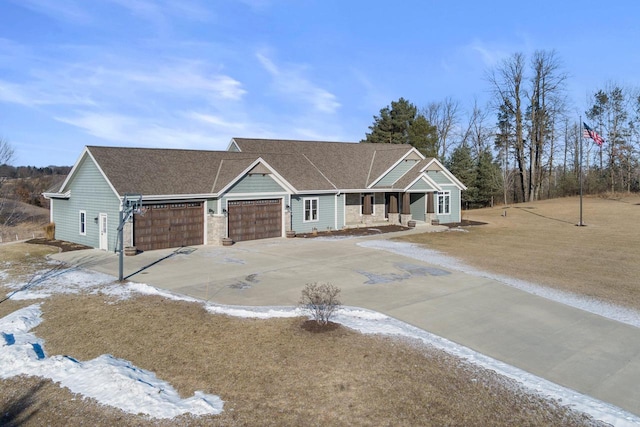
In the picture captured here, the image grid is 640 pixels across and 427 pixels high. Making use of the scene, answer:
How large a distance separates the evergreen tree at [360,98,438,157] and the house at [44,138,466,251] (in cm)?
1634

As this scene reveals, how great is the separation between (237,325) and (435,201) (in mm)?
26679

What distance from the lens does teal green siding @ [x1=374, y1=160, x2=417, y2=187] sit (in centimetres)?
Result: 3338

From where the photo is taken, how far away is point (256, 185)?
82.4 feet

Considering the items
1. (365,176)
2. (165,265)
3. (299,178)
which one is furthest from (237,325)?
(365,176)

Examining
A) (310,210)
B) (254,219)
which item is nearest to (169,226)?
(254,219)

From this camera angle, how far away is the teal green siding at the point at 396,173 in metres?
33.4

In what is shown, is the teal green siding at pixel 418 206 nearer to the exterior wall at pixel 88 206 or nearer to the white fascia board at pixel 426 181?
the white fascia board at pixel 426 181

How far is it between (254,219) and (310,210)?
15.7 feet

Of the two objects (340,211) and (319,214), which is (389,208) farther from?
(319,214)

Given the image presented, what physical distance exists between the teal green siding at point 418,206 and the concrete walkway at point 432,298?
46.4 feet

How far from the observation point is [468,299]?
1281 centimetres

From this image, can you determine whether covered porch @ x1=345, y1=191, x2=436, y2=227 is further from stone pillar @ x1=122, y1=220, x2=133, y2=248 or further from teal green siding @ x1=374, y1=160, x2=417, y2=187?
stone pillar @ x1=122, y1=220, x2=133, y2=248

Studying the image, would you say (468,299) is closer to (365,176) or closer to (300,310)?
(300,310)

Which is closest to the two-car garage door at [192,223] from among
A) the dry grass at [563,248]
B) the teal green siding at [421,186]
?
the dry grass at [563,248]
